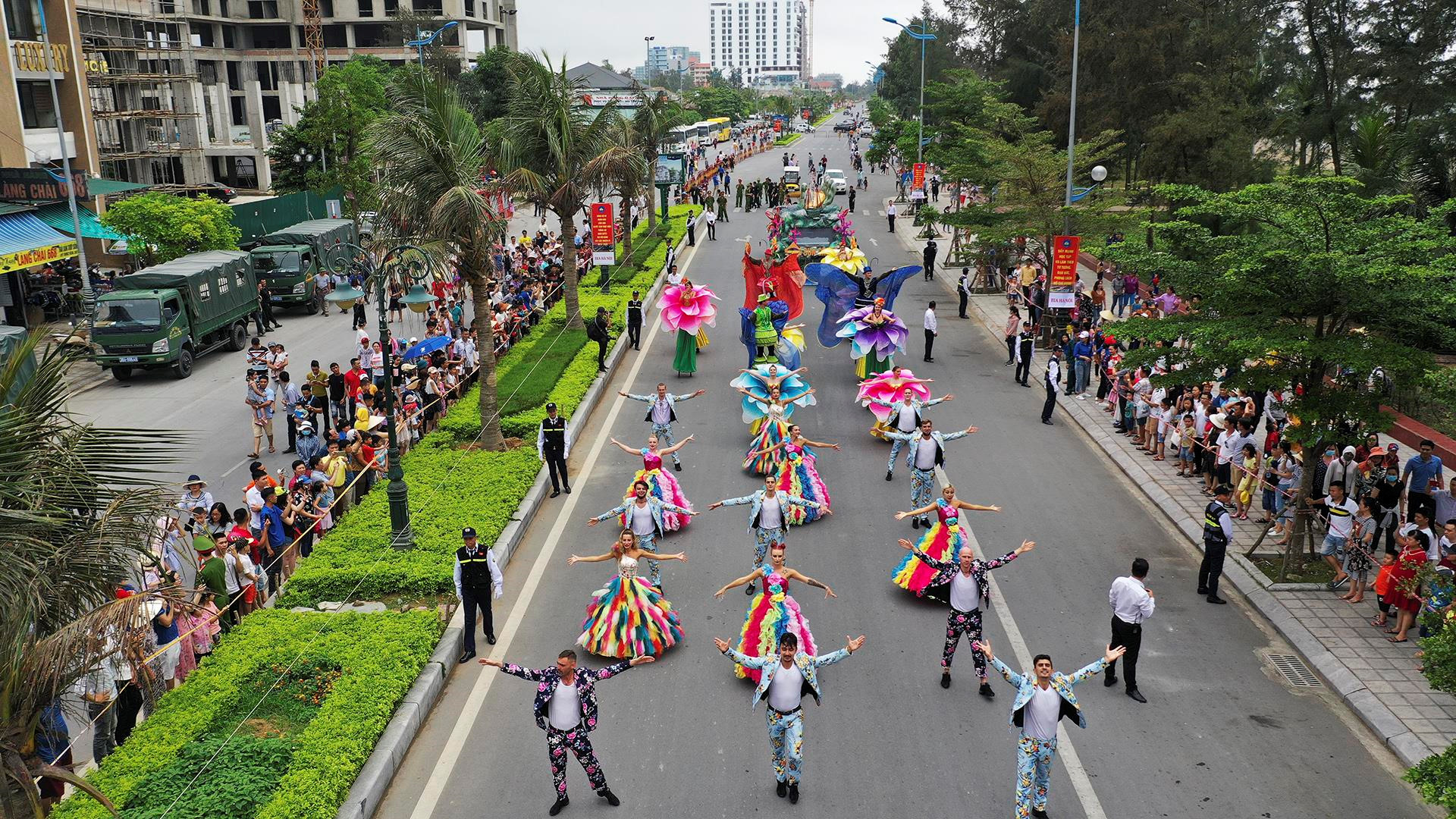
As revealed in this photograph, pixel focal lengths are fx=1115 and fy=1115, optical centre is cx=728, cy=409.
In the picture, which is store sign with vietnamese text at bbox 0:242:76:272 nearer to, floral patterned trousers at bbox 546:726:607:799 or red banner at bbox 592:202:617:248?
red banner at bbox 592:202:617:248

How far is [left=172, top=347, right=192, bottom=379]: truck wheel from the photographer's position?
26547 millimetres

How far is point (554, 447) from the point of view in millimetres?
16828

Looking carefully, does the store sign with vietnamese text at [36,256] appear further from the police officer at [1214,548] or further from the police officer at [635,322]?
the police officer at [1214,548]

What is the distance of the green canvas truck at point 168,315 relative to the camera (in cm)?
2541

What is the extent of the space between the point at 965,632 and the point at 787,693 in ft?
9.87

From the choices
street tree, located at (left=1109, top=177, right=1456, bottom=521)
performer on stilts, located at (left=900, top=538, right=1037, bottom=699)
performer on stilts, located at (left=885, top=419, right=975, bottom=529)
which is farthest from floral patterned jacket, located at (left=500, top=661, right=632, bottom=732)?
street tree, located at (left=1109, top=177, right=1456, bottom=521)

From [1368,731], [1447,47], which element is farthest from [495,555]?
[1447,47]

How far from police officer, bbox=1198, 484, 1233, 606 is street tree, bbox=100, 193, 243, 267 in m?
28.9

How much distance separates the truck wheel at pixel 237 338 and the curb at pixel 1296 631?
22.4 metres

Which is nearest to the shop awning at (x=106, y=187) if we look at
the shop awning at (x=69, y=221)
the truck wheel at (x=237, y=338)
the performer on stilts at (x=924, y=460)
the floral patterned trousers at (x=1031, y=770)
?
the shop awning at (x=69, y=221)

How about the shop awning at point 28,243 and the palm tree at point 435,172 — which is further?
the shop awning at point 28,243

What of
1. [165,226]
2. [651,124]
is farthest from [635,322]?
[651,124]

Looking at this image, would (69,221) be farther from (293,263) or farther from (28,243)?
(293,263)

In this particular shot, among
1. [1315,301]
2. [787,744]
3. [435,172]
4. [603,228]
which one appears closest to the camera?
[787,744]
